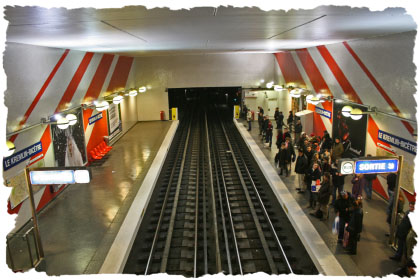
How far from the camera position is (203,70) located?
2269cm

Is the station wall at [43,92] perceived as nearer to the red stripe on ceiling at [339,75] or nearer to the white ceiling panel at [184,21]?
A: the white ceiling panel at [184,21]

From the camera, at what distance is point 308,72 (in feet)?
51.8

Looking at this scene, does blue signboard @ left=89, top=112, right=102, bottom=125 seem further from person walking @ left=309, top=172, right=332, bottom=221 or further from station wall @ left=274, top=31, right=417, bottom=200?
station wall @ left=274, top=31, right=417, bottom=200

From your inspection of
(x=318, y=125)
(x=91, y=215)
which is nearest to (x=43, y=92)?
(x=91, y=215)

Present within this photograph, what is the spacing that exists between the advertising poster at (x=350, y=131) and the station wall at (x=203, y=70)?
10.5 m

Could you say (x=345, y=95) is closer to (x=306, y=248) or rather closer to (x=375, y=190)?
(x=375, y=190)

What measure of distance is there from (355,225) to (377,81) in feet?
14.3

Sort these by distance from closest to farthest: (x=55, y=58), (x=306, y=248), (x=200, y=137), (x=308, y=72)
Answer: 1. (x=306, y=248)
2. (x=55, y=58)
3. (x=308, y=72)
4. (x=200, y=137)

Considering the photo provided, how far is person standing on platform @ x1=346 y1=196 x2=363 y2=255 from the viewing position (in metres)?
6.73

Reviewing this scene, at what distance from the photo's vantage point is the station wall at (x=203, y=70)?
22.5 metres

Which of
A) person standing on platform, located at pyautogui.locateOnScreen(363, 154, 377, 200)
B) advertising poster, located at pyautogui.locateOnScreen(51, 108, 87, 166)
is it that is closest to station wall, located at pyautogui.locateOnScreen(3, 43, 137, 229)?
advertising poster, located at pyautogui.locateOnScreen(51, 108, 87, 166)

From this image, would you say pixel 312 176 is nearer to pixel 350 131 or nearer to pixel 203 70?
pixel 350 131

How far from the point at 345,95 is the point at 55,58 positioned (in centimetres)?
910

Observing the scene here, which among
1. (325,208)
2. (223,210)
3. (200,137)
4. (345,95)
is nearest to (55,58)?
(223,210)
